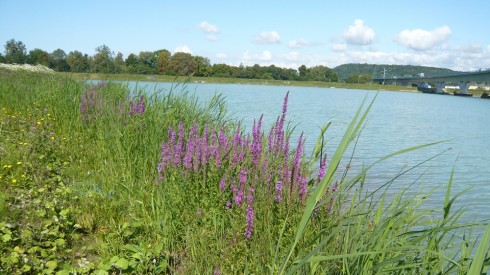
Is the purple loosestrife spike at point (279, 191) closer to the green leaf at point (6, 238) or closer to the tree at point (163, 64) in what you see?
the green leaf at point (6, 238)

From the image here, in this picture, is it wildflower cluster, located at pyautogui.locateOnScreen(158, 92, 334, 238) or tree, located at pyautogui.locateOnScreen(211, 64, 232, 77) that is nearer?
wildflower cluster, located at pyautogui.locateOnScreen(158, 92, 334, 238)

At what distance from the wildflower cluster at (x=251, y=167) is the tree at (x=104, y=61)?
5.81 meters

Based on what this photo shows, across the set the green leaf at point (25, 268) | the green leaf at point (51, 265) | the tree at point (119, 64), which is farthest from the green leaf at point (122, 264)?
the tree at point (119, 64)

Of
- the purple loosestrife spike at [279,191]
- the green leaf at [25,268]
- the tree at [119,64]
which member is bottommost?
the green leaf at [25,268]

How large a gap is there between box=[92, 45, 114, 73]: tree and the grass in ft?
13.0

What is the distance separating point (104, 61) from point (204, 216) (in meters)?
7.06

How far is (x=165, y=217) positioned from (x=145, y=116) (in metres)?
3.26

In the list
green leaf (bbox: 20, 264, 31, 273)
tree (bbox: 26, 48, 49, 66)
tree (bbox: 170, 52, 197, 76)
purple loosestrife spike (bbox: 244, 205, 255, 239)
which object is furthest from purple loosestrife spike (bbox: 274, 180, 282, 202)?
tree (bbox: 26, 48, 49, 66)

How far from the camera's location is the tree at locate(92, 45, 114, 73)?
9.41 meters

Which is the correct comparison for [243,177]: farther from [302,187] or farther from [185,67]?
[185,67]

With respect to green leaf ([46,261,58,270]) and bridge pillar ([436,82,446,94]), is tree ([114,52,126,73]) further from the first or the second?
bridge pillar ([436,82,446,94])

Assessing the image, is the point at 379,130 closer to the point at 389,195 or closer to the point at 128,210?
the point at 389,195

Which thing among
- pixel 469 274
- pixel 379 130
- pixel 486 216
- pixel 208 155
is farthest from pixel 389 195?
pixel 379 130

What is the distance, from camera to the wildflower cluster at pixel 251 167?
305 centimetres
